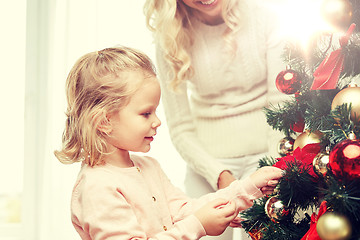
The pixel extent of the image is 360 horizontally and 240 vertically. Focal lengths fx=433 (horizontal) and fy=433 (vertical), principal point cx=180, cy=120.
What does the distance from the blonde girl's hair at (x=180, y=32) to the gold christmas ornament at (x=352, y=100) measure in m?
0.84

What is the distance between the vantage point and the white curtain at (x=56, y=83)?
2.12 metres

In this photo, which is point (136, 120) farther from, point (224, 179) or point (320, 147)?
point (224, 179)

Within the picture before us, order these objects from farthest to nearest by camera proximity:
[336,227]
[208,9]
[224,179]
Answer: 1. [208,9]
2. [224,179]
3. [336,227]

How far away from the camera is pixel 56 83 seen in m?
2.17

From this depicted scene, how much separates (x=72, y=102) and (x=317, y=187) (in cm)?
60

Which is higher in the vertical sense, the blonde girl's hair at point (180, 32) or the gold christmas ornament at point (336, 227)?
the blonde girl's hair at point (180, 32)

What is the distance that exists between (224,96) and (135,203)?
2.28 feet

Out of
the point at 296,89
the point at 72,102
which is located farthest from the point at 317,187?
the point at 72,102

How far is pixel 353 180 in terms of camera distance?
0.66m

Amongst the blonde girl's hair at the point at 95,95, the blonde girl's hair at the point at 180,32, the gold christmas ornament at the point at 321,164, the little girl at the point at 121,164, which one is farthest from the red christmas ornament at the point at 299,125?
the blonde girl's hair at the point at 180,32

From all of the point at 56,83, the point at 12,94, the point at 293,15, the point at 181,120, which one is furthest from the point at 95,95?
the point at 12,94

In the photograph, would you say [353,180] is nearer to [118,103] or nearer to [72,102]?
[118,103]

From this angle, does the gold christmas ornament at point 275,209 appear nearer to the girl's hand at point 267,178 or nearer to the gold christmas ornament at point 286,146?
the girl's hand at point 267,178

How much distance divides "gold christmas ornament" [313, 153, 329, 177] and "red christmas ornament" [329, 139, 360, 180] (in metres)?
0.04
